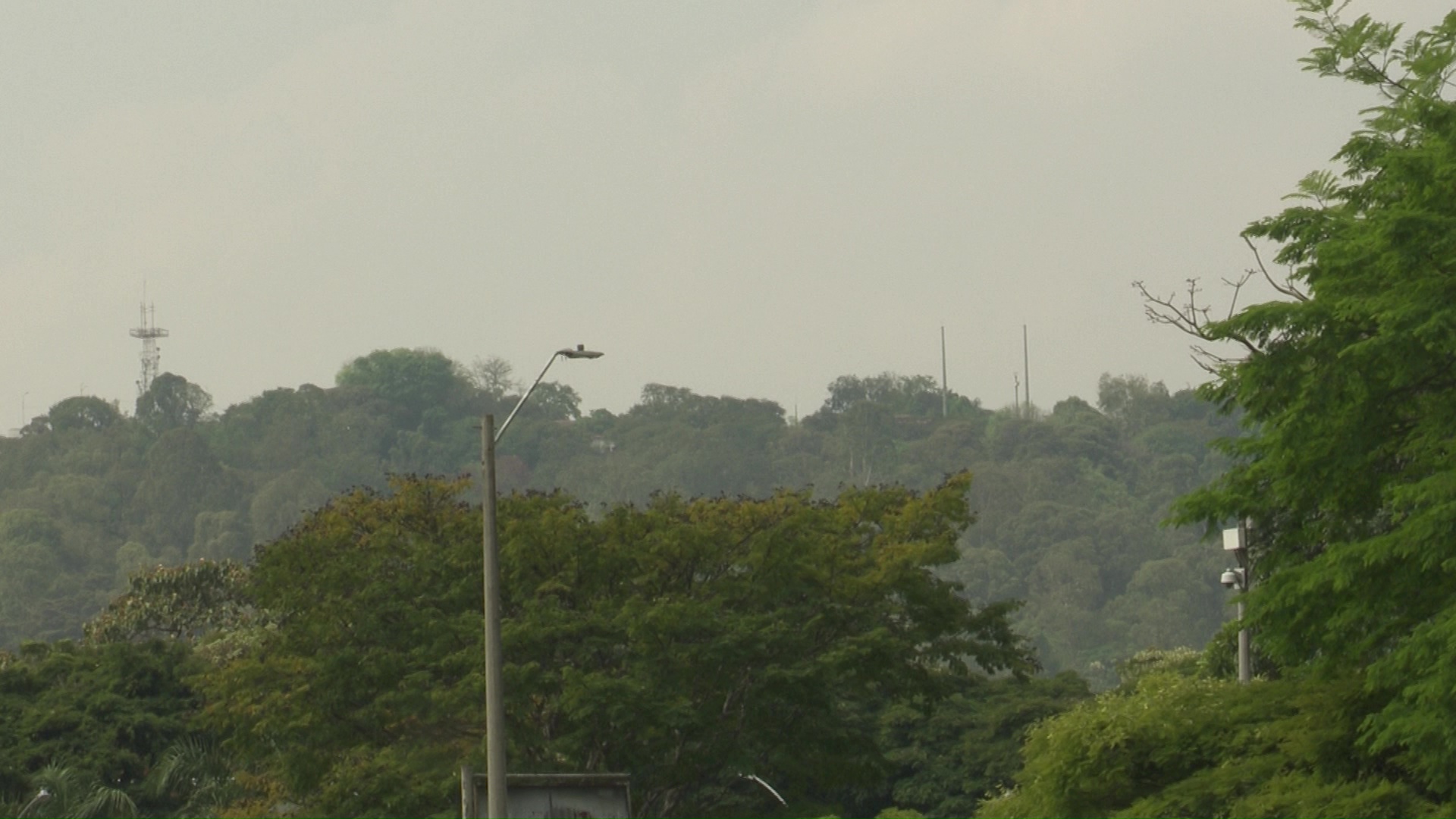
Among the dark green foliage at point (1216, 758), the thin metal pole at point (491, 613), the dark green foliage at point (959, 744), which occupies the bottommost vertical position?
the dark green foliage at point (959, 744)

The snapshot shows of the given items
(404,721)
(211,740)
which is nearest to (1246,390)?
(404,721)

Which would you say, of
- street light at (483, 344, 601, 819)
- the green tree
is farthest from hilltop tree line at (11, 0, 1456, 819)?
street light at (483, 344, 601, 819)

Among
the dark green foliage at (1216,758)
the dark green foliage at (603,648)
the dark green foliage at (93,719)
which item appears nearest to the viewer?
the dark green foliage at (1216,758)

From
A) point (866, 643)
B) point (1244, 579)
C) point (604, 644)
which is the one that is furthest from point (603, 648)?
point (1244, 579)

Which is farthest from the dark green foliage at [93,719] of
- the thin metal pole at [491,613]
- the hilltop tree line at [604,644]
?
the thin metal pole at [491,613]

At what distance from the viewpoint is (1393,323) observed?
2359 centimetres

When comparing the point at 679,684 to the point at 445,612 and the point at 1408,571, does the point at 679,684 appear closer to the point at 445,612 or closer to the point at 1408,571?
the point at 445,612

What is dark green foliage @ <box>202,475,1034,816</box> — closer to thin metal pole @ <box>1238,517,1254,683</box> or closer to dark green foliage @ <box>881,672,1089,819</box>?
thin metal pole @ <box>1238,517,1254,683</box>

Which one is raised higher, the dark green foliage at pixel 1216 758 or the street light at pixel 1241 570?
the street light at pixel 1241 570

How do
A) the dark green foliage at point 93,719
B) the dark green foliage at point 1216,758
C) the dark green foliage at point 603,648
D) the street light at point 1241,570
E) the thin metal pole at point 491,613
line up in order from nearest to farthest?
1. the thin metal pole at point 491,613
2. the dark green foliage at point 1216,758
3. the street light at point 1241,570
4. the dark green foliage at point 603,648
5. the dark green foliage at point 93,719

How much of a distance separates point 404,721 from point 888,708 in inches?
899

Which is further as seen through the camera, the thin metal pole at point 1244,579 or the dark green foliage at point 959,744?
the dark green foliage at point 959,744

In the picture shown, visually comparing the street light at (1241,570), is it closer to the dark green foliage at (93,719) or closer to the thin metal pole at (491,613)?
the thin metal pole at (491,613)

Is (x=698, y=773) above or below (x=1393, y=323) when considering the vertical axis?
below
